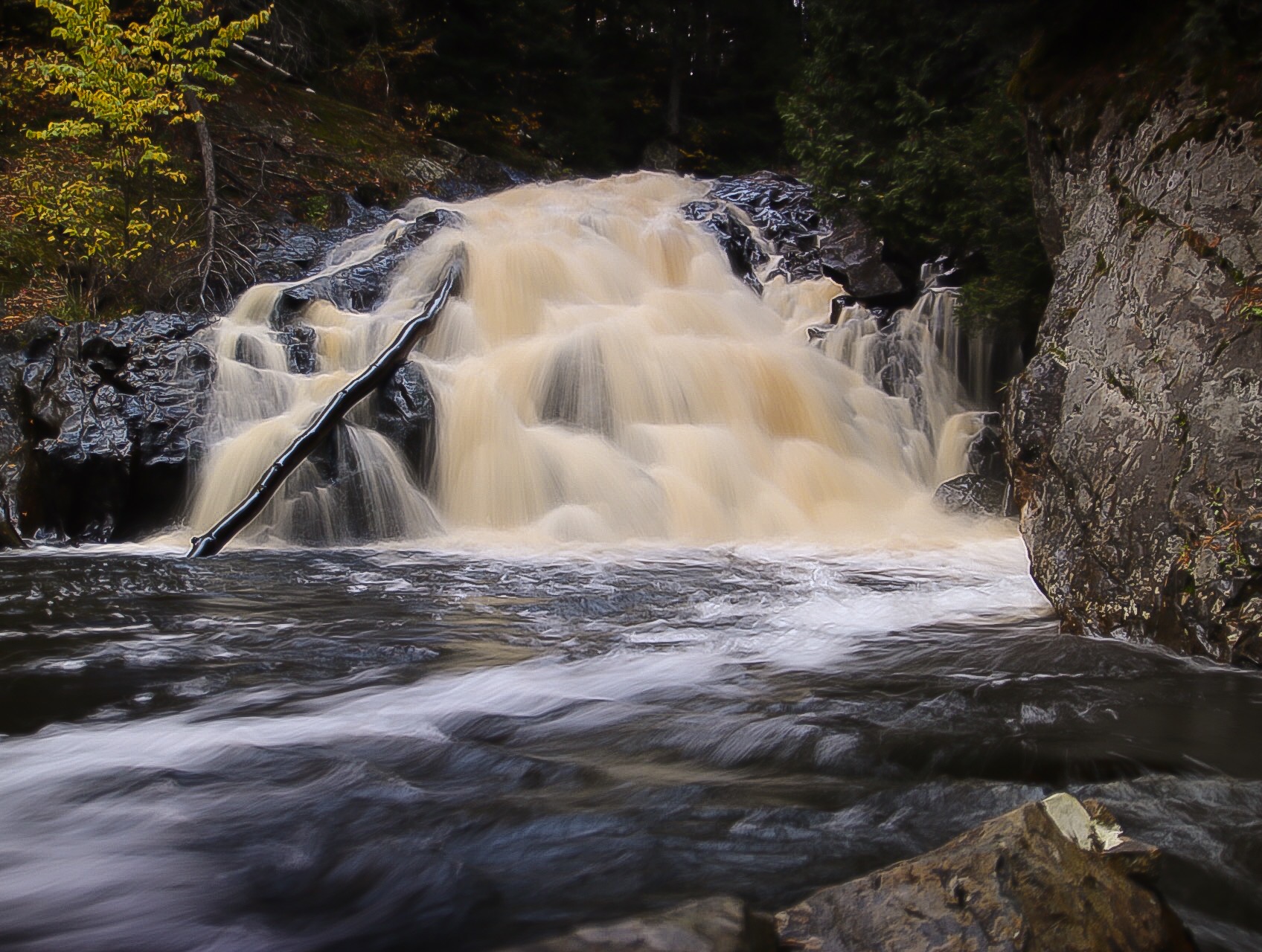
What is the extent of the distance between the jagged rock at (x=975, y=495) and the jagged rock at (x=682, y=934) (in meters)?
7.27

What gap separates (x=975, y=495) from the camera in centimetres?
840

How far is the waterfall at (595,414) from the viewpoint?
25.8 ft

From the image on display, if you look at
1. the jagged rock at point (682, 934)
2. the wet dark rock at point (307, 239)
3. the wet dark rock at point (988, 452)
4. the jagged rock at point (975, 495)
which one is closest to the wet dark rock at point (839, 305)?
the wet dark rock at point (988, 452)

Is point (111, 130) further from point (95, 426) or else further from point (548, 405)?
point (548, 405)

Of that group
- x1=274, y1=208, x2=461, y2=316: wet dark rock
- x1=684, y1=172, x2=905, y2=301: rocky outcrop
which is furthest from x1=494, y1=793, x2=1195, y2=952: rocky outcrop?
x1=684, y1=172, x2=905, y2=301: rocky outcrop

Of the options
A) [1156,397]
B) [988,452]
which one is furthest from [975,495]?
[1156,397]

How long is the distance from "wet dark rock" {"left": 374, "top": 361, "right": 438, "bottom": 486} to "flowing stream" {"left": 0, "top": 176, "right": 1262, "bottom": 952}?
0.23 feet

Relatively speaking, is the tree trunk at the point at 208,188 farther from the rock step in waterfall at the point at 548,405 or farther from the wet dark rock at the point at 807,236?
the wet dark rock at the point at 807,236

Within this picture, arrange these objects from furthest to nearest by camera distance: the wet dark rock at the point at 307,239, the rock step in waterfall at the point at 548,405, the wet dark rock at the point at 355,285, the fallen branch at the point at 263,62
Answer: the fallen branch at the point at 263,62 → the wet dark rock at the point at 307,239 → the wet dark rock at the point at 355,285 → the rock step in waterfall at the point at 548,405

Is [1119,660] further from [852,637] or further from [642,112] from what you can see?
[642,112]

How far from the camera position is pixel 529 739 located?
3.10 meters

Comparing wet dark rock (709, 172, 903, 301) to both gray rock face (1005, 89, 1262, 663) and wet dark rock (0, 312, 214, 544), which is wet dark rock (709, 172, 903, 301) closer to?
gray rock face (1005, 89, 1262, 663)

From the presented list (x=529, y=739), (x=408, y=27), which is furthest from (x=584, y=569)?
(x=408, y=27)

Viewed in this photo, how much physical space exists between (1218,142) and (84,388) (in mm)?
8711
